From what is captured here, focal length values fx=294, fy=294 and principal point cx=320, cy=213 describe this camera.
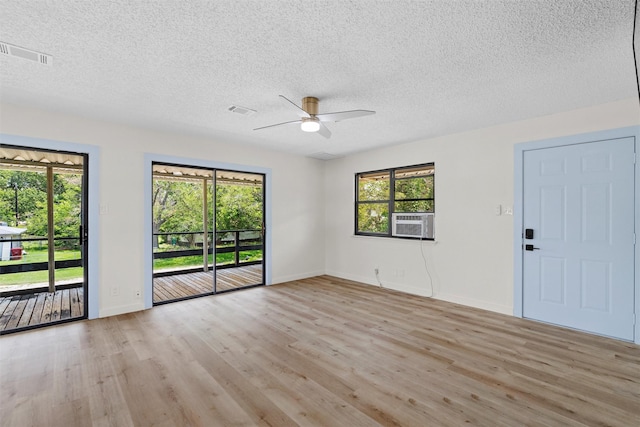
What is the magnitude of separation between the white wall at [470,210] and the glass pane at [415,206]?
0.64 ft

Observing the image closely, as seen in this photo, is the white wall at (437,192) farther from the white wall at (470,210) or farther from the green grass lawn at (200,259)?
the green grass lawn at (200,259)

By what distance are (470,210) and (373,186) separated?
186 cm

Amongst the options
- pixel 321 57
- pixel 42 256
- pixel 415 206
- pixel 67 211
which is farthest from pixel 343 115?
pixel 42 256

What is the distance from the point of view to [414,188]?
4.96 meters

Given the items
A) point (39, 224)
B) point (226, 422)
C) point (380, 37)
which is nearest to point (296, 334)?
point (226, 422)

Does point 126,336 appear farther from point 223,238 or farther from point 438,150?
point 438,150

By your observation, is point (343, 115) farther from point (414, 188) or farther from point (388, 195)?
point (388, 195)

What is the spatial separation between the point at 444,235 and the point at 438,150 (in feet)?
4.33

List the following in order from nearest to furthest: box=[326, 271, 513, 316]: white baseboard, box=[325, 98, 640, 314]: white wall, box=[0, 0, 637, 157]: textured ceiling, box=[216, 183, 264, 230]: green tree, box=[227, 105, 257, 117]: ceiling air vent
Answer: box=[0, 0, 637, 157]: textured ceiling
box=[227, 105, 257, 117]: ceiling air vent
box=[325, 98, 640, 314]: white wall
box=[326, 271, 513, 316]: white baseboard
box=[216, 183, 264, 230]: green tree

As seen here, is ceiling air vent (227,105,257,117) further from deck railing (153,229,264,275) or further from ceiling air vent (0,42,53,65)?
deck railing (153,229,264,275)

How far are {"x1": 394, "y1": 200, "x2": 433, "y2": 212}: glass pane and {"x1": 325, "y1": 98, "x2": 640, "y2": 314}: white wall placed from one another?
19 centimetres

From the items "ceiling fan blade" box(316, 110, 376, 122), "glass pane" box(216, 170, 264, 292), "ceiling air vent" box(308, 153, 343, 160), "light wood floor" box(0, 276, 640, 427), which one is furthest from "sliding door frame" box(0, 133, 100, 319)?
"ceiling air vent" box(308, 153, 343, 160)

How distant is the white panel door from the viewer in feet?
10.1

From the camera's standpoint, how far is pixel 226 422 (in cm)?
185
